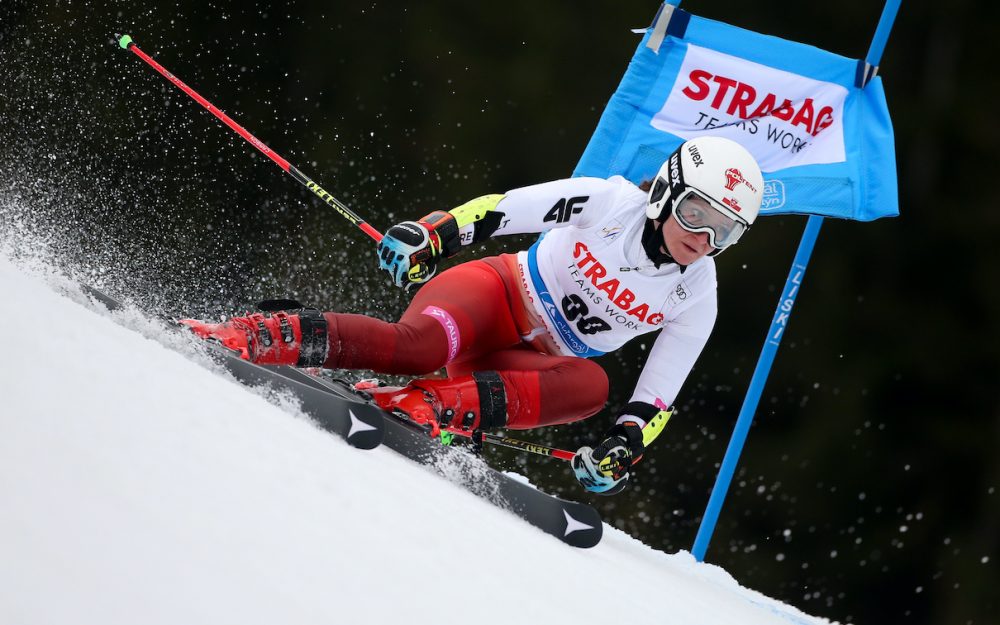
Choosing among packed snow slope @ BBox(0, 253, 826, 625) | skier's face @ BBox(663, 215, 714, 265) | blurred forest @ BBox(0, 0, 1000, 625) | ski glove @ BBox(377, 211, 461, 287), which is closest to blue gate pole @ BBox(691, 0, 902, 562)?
skier's face @ BBox(663, 215, 714, 265)

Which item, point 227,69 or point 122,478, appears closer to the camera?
point 122,478

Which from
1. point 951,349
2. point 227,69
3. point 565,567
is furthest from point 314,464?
point 951,349

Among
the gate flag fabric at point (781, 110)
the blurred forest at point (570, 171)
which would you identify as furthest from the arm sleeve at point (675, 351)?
the blurred forest at point (570, 171)

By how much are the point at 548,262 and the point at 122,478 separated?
74.3 inches

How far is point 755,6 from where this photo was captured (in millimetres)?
8172

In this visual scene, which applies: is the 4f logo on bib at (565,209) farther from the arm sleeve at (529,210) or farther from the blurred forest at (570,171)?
the blurred forest at (570,171)

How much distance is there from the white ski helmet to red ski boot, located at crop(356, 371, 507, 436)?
23.7 inches

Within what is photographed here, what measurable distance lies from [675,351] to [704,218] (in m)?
0.47

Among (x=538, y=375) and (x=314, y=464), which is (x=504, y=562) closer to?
(x=314, y=464)

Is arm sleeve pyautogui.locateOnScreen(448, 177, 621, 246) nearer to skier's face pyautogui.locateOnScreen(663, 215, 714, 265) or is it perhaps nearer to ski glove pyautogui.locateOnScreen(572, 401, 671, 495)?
skier's face pyautogui.locateOnScreen(663, 215, 714, 265)

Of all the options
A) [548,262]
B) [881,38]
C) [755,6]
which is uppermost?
[755,6]

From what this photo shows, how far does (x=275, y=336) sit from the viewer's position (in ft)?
8.55

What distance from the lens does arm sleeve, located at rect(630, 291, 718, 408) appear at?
10.5 ft

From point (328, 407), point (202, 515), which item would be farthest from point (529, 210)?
point (202, 515)
